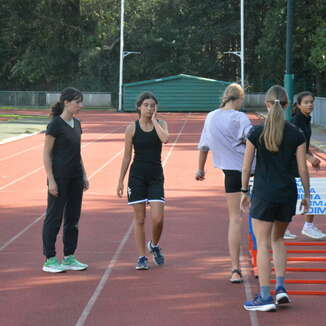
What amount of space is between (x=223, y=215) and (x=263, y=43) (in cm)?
4520

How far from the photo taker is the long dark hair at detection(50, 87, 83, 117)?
28.0ft

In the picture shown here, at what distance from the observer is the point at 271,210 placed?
6.80 metres

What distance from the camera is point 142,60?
71.3 m

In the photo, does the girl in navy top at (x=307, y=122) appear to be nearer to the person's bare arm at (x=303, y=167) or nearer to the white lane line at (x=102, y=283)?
the white lane line at (x=102, y=283)

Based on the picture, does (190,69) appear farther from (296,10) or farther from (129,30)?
(296,10)

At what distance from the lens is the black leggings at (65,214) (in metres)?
8.59

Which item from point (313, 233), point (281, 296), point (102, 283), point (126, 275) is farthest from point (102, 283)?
point (313, 233)

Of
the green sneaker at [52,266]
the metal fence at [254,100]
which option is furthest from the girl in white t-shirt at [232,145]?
the metal fence at [254,100]

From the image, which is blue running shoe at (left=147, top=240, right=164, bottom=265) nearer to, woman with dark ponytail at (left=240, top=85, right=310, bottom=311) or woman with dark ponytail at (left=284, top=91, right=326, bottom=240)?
woman with dark ponytail at (left=284, top=91, right=326, bottom=240)

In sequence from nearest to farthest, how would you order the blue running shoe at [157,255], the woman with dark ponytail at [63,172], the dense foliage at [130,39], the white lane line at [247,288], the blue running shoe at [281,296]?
the white lane line at [247,288] < the blue running shoe at [281,296] < the woman with dark ponytail at [63,172] < the blue running shoe at [157,255] < the dense foliage at [130,39]

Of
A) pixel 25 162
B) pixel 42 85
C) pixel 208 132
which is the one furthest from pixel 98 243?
pixel 42 85

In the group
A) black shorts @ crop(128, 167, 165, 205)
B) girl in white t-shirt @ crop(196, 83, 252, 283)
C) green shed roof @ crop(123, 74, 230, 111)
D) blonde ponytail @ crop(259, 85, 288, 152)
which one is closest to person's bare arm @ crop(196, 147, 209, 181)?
girl in white t-shirt @ crop(196, 83, 252, 283)

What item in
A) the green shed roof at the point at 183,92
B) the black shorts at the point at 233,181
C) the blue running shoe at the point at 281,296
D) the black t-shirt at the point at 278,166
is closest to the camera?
the black t-shirt at the point at 278,166

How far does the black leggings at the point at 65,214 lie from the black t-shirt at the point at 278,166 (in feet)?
8.00
